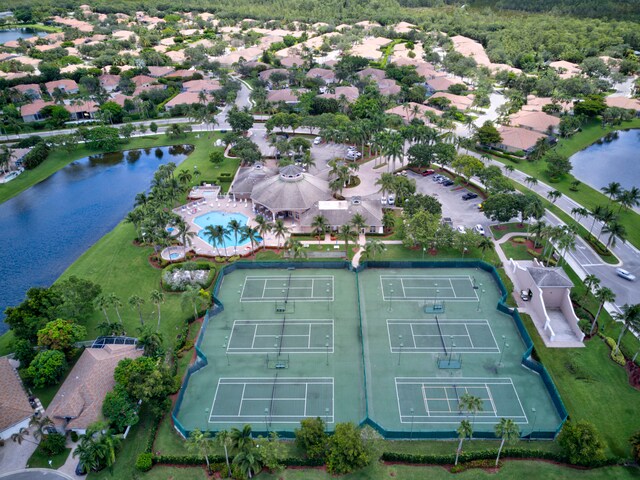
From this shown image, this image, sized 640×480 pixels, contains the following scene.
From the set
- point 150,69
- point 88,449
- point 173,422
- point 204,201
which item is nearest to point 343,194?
point 204,201

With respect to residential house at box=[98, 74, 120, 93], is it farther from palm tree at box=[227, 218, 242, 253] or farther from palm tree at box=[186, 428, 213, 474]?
palm tree at box=[186, 428, 213, 474]

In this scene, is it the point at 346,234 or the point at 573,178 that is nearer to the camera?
the point at 346,234

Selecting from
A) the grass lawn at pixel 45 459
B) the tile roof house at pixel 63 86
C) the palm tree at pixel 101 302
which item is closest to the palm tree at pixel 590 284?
the palm tree at pixel 101 302

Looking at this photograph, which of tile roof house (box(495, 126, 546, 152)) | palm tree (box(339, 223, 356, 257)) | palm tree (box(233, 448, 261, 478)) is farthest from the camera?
tile roof house (box(495, 126, 546, 152))

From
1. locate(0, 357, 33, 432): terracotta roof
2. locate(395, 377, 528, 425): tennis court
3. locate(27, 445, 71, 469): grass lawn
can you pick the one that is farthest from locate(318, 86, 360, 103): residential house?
locate(27, 445, 71, 469): grass lawn

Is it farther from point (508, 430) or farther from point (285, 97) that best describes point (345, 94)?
point (508, 430)

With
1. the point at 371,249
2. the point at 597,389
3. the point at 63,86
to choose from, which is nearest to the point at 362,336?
the point at 371,249

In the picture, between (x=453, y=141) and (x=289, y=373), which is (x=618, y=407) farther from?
(x=453, y=141)
